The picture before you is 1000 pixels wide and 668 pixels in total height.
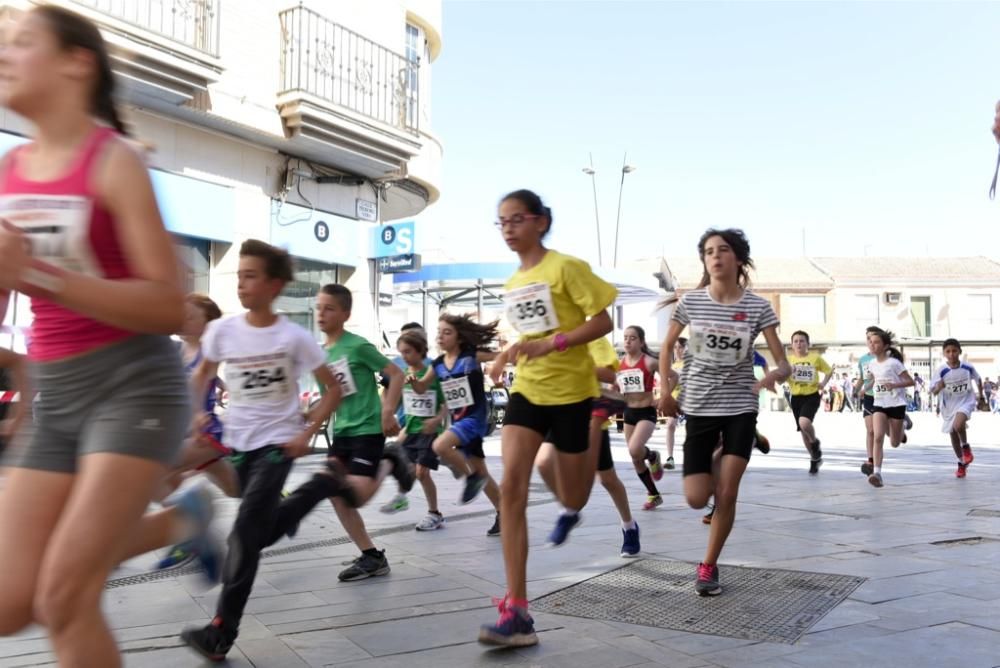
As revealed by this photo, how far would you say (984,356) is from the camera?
55.3m

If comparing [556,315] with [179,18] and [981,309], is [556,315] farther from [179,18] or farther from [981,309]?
[981,309]

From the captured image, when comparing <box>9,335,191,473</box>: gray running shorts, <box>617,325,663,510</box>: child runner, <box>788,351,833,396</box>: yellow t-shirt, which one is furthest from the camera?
<box>788,351,833,396</box>: yellow t-shirt

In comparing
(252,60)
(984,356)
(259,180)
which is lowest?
(984,356)

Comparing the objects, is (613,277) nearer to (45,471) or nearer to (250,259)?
(250,259)

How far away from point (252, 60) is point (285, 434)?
1177 cm

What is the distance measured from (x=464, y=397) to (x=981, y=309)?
58.9 metres

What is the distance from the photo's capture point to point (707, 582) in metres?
4.67

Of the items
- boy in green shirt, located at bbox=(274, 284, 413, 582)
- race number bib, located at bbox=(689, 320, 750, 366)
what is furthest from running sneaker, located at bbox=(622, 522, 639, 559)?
boy in green shirt, located at bbox=(274, 284, 413, 582)

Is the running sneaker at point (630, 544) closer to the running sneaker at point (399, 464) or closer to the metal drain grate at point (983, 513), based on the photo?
the running sneaker at point (399, 464)

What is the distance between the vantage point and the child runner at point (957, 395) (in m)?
11.6

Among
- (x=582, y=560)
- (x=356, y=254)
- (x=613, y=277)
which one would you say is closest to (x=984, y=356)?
(x=613, y=277)

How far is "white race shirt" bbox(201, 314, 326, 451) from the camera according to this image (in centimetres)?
425

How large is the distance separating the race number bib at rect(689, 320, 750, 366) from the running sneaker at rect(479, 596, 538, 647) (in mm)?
1918

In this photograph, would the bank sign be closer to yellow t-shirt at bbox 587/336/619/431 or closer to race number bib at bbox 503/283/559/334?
yellow t-shirt at bbox 587/336/619/431
